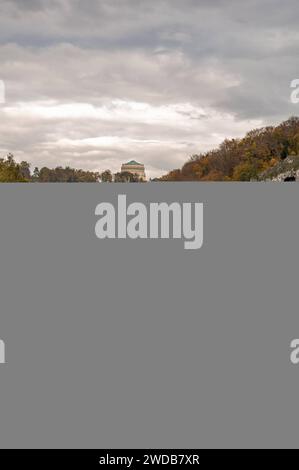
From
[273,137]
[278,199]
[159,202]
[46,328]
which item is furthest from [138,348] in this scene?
[273,137]

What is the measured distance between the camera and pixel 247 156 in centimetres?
11644

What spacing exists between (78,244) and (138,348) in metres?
1.22

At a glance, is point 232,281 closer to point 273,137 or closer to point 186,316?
point 186,316

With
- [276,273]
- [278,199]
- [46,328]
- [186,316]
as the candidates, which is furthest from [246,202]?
[46,328]

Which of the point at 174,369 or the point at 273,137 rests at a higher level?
the point at 273,137

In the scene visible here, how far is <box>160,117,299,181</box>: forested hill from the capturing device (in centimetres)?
11207

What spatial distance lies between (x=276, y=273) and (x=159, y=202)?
142cm

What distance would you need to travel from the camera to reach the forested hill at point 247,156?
4412 inches

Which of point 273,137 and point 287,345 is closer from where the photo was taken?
point 287,345

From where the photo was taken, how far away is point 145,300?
24.1 ft
